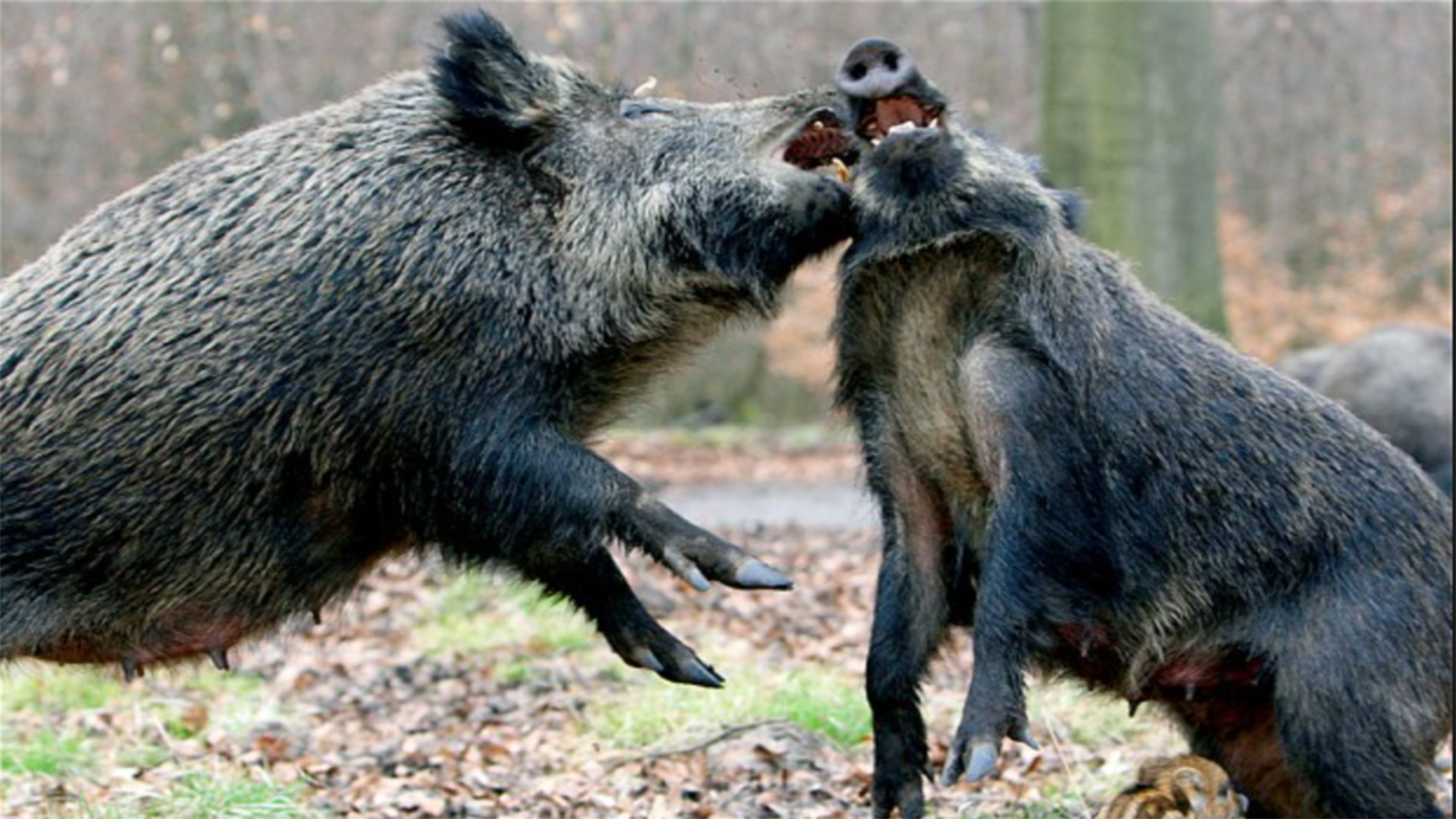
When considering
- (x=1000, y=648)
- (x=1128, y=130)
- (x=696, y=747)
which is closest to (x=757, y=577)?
(x=1000, y=648)

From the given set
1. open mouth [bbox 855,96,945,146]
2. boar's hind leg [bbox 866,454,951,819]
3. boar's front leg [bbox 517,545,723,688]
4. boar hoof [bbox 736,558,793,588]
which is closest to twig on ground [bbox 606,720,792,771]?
boar's front leg [bbox 517,545,723,688]

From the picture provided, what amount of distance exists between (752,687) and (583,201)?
2.59m

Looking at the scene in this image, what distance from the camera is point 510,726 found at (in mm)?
7473

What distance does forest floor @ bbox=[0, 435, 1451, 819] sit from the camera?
20.2 ft

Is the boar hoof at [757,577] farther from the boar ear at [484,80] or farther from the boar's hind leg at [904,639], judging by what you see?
the boar ear at [484,80]

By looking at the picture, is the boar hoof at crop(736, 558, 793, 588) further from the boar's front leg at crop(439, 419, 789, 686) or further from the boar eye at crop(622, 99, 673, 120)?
the boar eye at crop(622, 99, 673, 120)

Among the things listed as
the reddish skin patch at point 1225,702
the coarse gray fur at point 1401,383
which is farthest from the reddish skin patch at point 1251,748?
the coarse gray fur at point 1401,383

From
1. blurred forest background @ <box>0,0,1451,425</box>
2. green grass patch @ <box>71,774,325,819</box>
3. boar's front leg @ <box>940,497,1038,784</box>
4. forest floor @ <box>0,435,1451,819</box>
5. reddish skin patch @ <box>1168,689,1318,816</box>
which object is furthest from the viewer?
blurred forest background @ <box>0,0,1451,425</box>

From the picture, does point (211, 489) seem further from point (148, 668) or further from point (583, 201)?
point (583, 201)

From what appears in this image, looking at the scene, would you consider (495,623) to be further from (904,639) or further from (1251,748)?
(1251,748)

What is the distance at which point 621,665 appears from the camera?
8336 mm

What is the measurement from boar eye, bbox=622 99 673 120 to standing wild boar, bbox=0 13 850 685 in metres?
0.29

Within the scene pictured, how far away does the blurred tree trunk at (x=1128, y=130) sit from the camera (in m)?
13.1

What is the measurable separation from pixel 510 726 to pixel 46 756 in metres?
1.70
